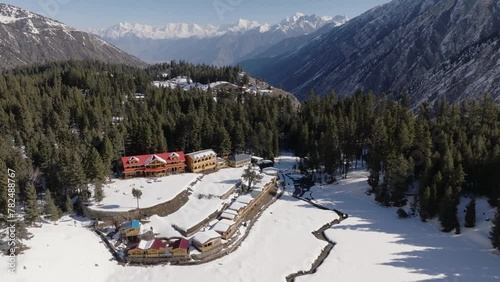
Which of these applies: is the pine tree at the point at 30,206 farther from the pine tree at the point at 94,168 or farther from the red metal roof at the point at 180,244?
the red metal roof at the point at 180,244

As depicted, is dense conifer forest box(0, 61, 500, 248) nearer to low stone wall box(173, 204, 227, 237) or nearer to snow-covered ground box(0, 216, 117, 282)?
snow-covered ground box(0, 216, 117, 282)

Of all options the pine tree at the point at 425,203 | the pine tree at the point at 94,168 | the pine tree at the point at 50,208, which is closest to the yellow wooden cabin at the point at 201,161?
the pine tree at the point at 94,168

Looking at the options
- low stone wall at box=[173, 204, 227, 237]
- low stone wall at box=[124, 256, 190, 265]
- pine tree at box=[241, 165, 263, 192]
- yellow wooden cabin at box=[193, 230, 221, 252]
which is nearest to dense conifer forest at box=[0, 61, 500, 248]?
pine tree at box=[241, 165, 263, 192]

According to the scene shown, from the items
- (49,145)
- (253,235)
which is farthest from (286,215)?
(49,145)

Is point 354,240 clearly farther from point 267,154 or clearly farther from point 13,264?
point 13,264

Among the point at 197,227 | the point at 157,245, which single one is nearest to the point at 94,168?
the point at 157,245

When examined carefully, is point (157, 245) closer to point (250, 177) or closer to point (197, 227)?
point (197, 227)
